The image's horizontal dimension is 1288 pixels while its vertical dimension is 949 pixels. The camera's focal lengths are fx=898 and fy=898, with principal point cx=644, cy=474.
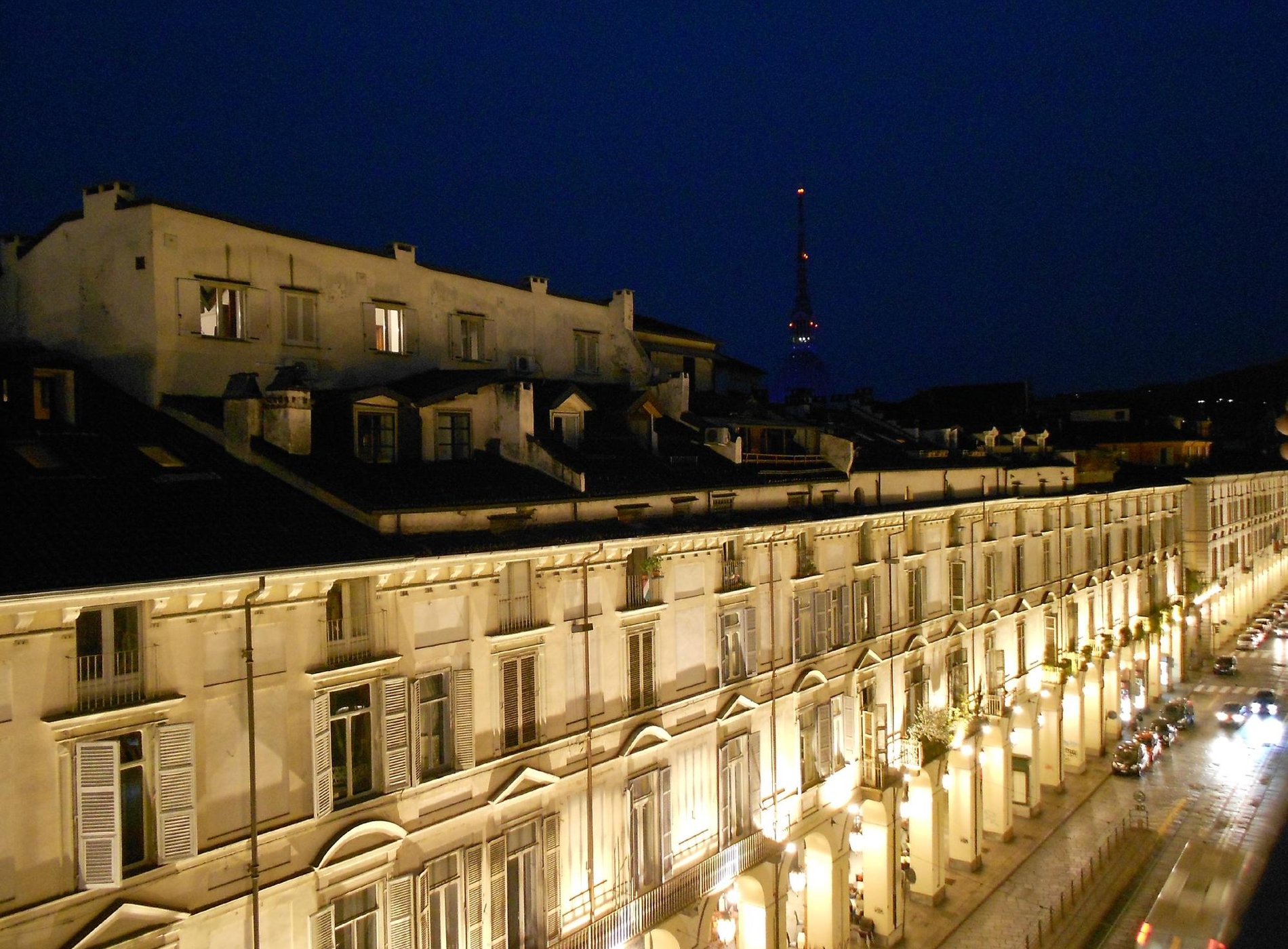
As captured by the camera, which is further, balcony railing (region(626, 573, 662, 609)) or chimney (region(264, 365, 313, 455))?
balcony railing (region(626, 573, 662, 609))

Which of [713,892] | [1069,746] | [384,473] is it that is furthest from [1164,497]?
[384,473]

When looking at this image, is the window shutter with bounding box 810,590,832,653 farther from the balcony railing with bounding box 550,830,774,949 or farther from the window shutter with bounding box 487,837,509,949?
the window shutter with bounding box 487,837,509,949

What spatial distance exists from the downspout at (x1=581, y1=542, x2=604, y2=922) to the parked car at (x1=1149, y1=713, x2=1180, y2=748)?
4382cm

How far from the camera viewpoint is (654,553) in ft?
74.0

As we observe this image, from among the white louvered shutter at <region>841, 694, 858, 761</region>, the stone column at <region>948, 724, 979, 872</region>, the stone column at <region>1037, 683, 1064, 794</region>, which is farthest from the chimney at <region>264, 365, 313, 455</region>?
the stone column at <region>1037, 683, 1064, 794</region>

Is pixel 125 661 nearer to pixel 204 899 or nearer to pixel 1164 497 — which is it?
pixel 204 899

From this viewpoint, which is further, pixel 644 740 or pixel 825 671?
pixel 825 671

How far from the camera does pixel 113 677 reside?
42.1 ft

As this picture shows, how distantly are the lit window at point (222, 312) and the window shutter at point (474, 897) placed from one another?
42.9 feet

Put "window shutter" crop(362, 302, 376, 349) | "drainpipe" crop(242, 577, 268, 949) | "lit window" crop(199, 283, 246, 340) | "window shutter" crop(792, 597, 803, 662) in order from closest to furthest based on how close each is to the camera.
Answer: "drainpipe" crop(242, 577, 268, 949) → "lit window" crop(199, 283, 246, 340) → "window shutter" crop(362, 302, 376, 349) → "window shutter" crop(792, 597, 803, 662)

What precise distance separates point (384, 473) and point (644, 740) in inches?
353

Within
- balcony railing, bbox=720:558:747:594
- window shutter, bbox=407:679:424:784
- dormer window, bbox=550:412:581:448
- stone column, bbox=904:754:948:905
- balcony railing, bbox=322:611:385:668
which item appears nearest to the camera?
balcony railing, bbox=322:611:385:668

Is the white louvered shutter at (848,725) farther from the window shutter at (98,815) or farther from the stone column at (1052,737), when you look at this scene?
the window shutter at (98,815)

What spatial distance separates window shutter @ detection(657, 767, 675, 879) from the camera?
2241 centimetres
